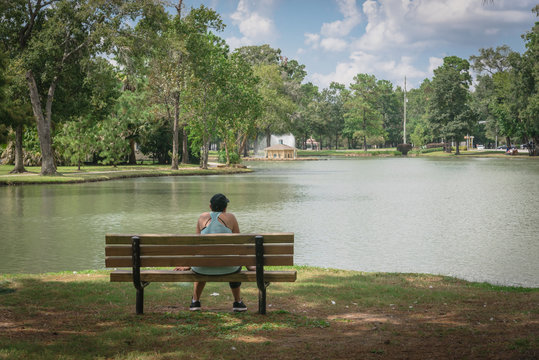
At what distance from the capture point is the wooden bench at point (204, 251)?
657 centimetres

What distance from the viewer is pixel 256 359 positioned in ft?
16.9

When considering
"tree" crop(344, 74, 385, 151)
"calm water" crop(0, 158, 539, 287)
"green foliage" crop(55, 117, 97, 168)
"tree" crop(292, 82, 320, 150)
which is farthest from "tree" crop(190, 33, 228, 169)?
"tree" crop(344, 74, 385, 151)

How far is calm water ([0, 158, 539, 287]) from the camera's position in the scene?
12469 millimetres

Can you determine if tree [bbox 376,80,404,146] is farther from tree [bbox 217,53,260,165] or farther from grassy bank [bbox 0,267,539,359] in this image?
grassy bank [bbox 0,267,539,359]

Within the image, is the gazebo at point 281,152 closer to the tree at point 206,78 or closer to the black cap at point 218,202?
the tree at point 206,78

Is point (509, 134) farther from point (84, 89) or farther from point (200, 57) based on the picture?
point (84, 89)

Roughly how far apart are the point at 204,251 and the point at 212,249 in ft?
0.31

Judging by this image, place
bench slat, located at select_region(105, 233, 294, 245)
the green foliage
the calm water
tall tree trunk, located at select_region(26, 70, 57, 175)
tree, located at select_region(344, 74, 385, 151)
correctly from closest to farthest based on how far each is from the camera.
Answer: bench slat, located at select_region(105, 233, 294, 245) → the calm water → tall tree trunk, located at select_region(26, 70, 57, 175) → the green foliage → tree, located at select_region(344, 74, 385, 151)

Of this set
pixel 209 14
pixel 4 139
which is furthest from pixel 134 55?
pixel 209 14

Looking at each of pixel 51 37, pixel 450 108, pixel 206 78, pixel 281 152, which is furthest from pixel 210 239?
pixel 450 108

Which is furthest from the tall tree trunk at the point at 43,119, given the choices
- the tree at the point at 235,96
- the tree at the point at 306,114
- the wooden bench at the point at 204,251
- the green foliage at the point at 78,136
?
the tree at the point at 306,114

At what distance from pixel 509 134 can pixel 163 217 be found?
A: 93.8 meters

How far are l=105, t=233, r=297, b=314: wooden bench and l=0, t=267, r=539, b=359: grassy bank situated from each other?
565 millimetres

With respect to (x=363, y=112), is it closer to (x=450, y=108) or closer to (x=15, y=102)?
(x=450, y=108)
